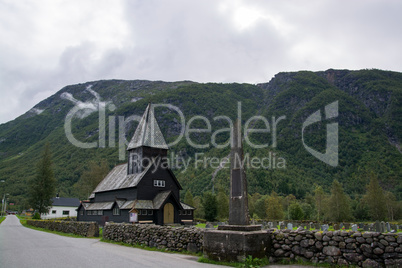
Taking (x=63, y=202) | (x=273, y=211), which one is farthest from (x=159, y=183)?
(x=63, y=202)

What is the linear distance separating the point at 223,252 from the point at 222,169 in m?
106

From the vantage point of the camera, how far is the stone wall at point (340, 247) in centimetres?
810

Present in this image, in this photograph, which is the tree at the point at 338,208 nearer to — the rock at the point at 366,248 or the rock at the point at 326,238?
the rock at the point at 326,238

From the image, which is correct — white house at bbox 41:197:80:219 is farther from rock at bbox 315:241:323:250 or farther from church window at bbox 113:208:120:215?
rock at bbox 315:241:323:250

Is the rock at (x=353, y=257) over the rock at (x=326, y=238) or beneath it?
beneath

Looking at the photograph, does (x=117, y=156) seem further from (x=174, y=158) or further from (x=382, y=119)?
(x=382, y=119)

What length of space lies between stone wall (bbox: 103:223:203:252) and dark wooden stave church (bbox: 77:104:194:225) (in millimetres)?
15137

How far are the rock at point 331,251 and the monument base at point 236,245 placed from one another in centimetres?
192

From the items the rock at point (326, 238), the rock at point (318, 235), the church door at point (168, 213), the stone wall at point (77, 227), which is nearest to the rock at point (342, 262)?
the rock at point (326, 238)

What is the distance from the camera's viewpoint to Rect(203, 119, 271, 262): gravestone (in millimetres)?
9726

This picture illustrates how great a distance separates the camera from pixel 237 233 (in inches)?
389

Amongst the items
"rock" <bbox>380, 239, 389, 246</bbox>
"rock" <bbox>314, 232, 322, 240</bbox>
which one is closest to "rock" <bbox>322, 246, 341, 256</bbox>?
"rock" <bbox>314, 232, 322, 240</bbox>

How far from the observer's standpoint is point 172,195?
35562 mm

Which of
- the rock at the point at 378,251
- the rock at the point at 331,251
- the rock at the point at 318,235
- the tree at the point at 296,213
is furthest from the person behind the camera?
the tree at the point at 296,213
